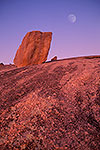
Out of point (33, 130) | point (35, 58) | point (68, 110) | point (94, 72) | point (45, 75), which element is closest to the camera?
point (33, 130)

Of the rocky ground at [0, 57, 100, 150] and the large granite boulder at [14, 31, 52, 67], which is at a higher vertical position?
the large granite boulder at [14, 31, 52, 67]

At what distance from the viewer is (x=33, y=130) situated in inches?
47.3

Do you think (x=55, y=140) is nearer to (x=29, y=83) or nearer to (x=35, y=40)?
(x=29, y=83)

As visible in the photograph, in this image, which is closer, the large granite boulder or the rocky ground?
the rocky ground

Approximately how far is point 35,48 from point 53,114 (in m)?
2.92

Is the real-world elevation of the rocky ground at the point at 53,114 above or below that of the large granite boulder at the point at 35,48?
below

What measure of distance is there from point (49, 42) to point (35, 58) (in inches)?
26.6

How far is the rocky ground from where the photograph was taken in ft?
3.60

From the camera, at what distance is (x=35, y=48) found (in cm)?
395

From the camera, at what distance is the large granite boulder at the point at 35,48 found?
3.84 m

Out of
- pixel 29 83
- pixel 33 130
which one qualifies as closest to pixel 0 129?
pixel 33 130

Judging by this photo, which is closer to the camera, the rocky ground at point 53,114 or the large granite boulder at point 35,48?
the rocky ground at point 53,114

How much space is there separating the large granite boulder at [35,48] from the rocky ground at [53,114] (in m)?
1.82

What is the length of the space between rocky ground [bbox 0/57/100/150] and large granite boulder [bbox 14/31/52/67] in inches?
71.6
